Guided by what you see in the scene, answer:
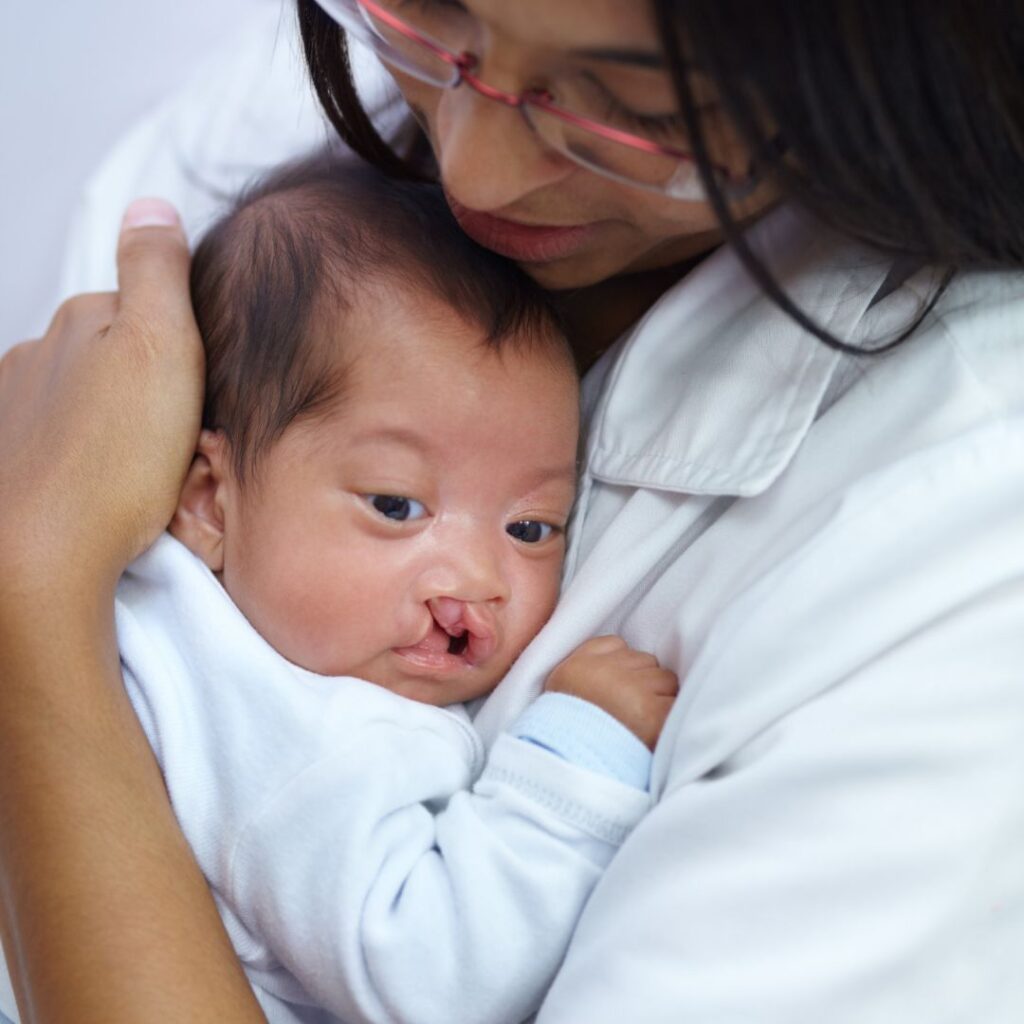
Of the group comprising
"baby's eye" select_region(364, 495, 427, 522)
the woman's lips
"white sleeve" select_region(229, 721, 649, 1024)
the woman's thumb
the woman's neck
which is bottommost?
"white sleeve" select_region(229, 721, 649, 1024)

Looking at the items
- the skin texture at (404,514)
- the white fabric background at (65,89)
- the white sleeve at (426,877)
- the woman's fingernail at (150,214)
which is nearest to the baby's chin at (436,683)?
the skin texture at (404,514)

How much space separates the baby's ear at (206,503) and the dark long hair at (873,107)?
646 millimetres

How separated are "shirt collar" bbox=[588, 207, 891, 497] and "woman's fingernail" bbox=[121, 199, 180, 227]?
2.14ft

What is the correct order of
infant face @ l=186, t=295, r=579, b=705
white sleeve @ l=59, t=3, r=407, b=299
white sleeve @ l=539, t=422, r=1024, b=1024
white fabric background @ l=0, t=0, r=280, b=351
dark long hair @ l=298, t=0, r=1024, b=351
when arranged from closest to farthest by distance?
dark long hair @ l=298, t=0, r=1024, b=351
white sleeve @ l=539, t=422, r=1024, b=1024
infant face @ l=186, t=295, r=579, b=705
white sleeve @ l=59, t=3, r=407, b=299
white fabric background @ l=0, t=0, r=280, b=351

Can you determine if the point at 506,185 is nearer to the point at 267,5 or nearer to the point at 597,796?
the point at 597,796

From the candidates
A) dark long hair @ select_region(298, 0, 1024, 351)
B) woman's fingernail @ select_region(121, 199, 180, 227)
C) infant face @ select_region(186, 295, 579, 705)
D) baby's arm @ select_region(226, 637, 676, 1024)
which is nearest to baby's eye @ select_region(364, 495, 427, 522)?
infant face @ select_region(186, 295, 579, 705)

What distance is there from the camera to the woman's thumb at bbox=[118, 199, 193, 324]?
4.91 feet

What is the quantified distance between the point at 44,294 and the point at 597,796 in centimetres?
142

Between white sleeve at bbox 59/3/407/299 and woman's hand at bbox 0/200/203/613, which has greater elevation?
white sleeve at bbox 59/3/407/299

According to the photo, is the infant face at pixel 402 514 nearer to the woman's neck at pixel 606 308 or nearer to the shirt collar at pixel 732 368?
the shirt collar at pixel 732 368

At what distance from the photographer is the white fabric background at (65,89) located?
226 centimetres

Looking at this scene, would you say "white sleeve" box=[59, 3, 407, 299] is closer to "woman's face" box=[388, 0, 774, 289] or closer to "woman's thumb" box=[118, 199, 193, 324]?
"woman's thumb" box=[118, 199, 193, 324]

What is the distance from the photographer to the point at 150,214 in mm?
1715

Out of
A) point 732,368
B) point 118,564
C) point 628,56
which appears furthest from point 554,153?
point 118,564
